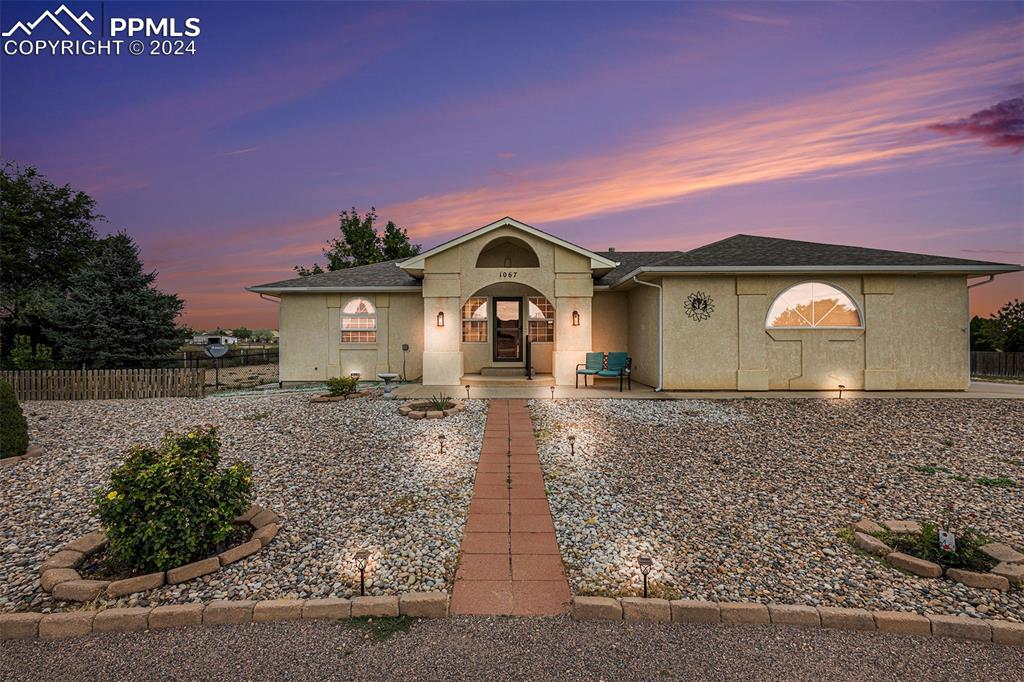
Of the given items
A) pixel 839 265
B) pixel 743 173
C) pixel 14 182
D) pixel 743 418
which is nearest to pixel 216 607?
pixel 743 418

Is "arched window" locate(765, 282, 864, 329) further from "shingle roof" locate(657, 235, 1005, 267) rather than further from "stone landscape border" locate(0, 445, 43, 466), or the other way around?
"stone landscape border" locate(0, 445, 43, 466)

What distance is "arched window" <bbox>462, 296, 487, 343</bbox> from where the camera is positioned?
14.3m

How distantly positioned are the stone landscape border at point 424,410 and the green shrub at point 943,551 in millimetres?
6708

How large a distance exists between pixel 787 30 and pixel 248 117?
50.2ft

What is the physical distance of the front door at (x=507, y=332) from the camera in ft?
47.2

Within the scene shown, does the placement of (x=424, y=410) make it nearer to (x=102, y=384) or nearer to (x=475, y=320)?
(x=475, y=320)

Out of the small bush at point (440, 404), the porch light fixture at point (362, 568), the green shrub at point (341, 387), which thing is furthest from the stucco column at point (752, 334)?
the porch light fixture at point (362, 568)

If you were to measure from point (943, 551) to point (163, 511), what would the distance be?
19.8ft

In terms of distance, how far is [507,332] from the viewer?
1449 cm

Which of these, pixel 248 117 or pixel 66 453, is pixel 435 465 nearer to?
pixel 66 453

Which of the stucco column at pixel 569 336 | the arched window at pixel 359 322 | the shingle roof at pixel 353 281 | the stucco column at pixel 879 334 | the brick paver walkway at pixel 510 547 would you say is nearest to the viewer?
the brick paver walkway at pixel 510 547

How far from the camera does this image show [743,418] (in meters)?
8.50

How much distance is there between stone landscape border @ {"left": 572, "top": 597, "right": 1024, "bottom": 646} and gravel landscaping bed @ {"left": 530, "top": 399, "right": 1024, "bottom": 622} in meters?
0.15

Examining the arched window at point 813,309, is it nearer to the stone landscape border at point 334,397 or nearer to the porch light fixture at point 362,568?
the stone landscape border at point 334,397
